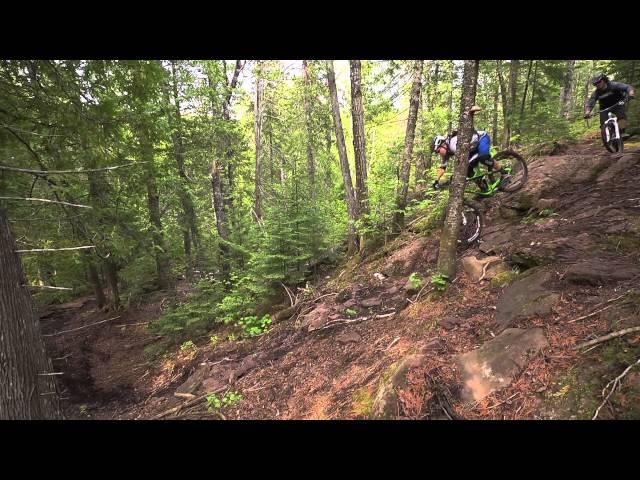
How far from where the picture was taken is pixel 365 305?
7.53 m

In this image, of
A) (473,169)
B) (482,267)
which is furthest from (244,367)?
(473,169)

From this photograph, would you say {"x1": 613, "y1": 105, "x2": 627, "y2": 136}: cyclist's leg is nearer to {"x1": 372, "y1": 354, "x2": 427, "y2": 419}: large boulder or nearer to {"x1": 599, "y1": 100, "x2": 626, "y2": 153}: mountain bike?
{"x1": 599, "y1": 100, "x2": 626, "y2": 153}: mountain bike

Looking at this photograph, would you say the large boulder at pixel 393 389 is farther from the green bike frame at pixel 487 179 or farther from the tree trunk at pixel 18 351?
the green bike frame at pixel 487 179

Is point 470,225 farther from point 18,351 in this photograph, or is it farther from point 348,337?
point 18,351

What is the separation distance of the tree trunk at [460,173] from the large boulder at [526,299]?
3.86 ft

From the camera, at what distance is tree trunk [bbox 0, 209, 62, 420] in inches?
139

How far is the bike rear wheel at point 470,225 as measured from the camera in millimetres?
7289

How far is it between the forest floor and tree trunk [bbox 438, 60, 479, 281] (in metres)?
0.44

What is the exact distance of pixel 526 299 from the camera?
464 cm

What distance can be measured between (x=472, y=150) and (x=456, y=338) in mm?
4754

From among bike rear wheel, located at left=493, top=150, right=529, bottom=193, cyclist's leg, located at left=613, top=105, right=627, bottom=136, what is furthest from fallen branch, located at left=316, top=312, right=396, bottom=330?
cyclist's leg, located at left=613, top=105, right=627, bottom=136

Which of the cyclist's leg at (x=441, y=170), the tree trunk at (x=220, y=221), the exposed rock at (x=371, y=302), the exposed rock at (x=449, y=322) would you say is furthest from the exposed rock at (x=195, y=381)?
the cyclist's leg at (x=441, y=170)
